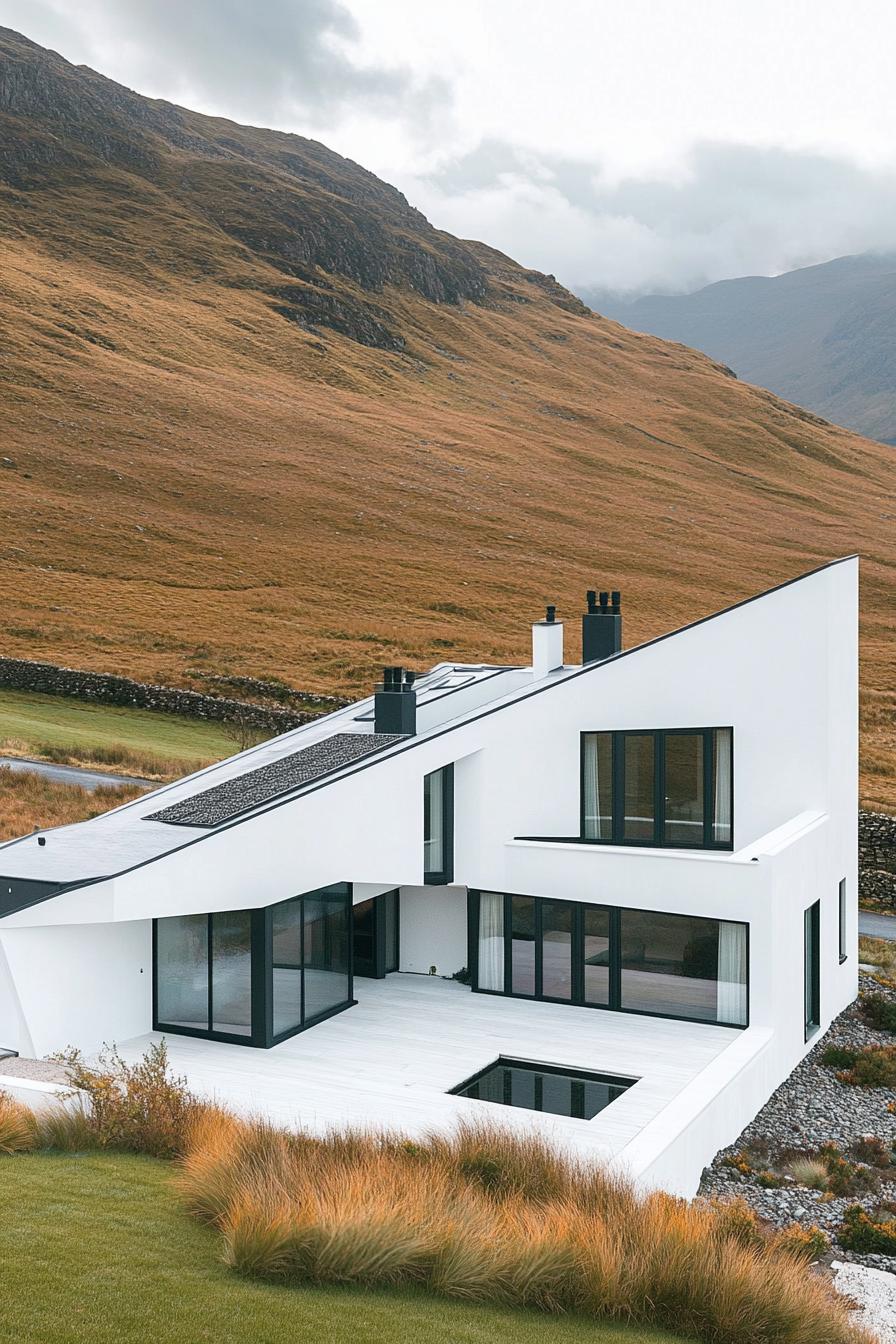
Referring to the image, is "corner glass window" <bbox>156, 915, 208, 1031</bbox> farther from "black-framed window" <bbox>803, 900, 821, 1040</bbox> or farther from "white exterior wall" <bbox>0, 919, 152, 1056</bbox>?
"black-framed window" <bbox>803, 900, 821, 1040</bbox>

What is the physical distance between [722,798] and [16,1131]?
483 inches

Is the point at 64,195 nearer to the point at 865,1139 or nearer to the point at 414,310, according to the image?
the point at 414,310

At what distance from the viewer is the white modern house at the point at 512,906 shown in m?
14.9

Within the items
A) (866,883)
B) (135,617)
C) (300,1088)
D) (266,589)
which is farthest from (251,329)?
(300,1088)

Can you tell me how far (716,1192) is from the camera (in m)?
13.7

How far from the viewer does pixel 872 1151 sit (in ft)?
50.3

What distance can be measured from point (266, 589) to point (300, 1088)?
58.3 m

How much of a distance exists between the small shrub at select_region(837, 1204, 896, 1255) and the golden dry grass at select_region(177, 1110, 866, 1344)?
2604mm

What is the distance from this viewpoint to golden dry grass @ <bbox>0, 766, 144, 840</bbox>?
2741cm

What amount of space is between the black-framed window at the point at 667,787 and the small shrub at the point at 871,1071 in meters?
3.82

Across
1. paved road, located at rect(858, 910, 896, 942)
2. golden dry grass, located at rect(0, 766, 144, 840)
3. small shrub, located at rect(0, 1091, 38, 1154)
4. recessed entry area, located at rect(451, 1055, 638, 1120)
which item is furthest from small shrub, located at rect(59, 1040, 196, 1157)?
paved road, located at rect(858, 910, 896, 942)

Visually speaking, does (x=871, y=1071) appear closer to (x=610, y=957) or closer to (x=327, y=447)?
(x=610, y=957)

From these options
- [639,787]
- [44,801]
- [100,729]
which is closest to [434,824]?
[639,787]

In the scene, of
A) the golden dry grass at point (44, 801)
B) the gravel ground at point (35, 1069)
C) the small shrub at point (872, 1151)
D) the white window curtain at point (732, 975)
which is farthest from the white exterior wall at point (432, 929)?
the golden dry grass at point (44, 801)
